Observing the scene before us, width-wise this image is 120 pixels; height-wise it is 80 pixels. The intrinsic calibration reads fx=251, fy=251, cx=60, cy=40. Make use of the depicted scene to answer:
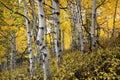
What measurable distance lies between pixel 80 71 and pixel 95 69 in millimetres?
562

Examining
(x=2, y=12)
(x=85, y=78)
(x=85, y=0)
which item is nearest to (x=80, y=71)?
(x=85, y=78)

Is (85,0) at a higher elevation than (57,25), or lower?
higher

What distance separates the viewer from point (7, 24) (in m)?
18.1

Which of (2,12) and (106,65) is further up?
(2,12)

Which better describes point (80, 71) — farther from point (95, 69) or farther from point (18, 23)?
point (18, 23)

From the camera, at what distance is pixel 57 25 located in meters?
9.63

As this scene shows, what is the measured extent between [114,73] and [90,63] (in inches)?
57.4

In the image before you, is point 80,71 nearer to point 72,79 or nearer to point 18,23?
point 72,79

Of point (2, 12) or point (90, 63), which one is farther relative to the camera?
point (2, 12)

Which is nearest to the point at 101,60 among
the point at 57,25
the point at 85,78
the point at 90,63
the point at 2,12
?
the point at 90,63

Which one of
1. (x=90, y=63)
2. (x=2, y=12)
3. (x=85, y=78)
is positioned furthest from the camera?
(x=2, y=12)

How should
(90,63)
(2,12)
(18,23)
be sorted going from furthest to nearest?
(18,23) → (2,12) → (90,63)

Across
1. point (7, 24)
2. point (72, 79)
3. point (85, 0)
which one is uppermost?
point (85, 0)

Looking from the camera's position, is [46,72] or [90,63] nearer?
[46,72]
